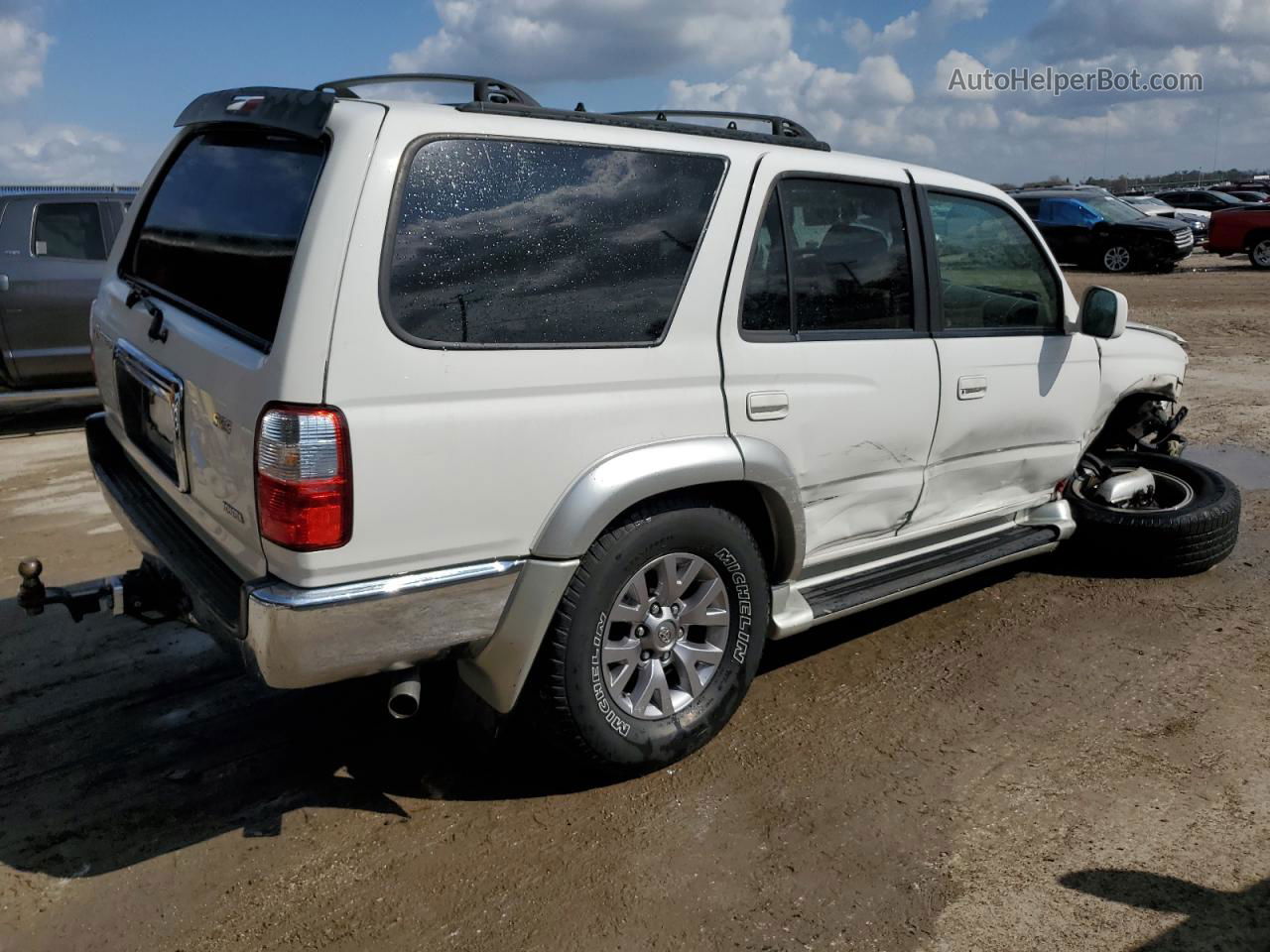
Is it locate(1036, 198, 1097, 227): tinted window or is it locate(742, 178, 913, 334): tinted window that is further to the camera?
locate(1036, 198, 1097, 227): tinted window

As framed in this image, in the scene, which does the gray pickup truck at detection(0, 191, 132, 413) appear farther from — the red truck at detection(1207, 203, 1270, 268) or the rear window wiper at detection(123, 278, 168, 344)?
the red truck at detection(1207, 203, 1270, 268)

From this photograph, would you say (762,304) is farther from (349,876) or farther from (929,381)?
(349,876)

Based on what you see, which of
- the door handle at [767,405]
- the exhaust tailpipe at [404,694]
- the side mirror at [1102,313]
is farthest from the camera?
the side mirror at [1102,313]

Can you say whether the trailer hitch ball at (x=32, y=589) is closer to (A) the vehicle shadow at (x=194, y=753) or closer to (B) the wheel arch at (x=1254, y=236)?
(A) the vehicle shadow at (x=194, y=753)

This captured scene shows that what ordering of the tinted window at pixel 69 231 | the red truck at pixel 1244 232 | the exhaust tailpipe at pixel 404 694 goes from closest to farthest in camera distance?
1. the exhaust tailpipe at pixel 404 694
2. the tinted window at pixel 69 231
3. the red truck at pixel 1244 232

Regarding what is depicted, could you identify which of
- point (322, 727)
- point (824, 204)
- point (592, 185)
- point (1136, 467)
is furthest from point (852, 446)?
point (1136, 467)

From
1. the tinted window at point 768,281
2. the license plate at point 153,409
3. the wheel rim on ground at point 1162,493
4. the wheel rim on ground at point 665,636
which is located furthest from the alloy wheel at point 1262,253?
the license plate at point 153,409

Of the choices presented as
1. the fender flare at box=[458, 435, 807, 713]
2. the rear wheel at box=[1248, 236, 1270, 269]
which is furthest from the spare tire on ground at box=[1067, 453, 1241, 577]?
the rear wheel at box=[1248, 236, 1270, 269]

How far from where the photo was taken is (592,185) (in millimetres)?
3072

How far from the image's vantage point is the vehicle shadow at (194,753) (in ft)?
10.2

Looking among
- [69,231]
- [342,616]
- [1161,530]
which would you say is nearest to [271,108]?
[342,616]

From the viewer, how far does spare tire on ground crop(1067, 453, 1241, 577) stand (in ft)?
16.3

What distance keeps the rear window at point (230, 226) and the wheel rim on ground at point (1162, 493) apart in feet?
13.3

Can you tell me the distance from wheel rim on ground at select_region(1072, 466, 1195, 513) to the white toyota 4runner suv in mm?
1226
